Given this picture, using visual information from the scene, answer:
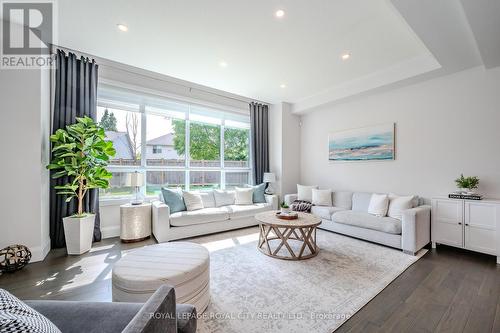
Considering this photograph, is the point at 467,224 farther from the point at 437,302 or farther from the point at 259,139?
the point at 259,139

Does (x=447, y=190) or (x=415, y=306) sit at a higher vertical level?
(x=447, y=190)

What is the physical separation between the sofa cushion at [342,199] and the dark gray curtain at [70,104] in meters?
4.55

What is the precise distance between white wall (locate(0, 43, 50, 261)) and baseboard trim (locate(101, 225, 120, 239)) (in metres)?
0.82

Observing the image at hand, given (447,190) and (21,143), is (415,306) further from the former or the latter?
(21,143)

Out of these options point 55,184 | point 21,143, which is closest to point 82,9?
point 21,143

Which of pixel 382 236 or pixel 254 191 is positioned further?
pixel 254 191

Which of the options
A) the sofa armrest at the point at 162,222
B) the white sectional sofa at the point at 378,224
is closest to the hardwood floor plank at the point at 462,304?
the white sectional sofa at the point at 378,224

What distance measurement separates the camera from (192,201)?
4.01m

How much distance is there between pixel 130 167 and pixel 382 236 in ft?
15.1

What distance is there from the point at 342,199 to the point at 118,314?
14.3ft

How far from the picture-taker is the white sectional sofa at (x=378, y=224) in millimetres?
3012

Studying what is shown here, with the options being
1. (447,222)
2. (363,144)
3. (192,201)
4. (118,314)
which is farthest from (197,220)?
(447,222)

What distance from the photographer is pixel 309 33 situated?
2.73m

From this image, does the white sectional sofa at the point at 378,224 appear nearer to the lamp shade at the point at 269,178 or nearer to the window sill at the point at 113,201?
the lamp shade at the point at 269,178
